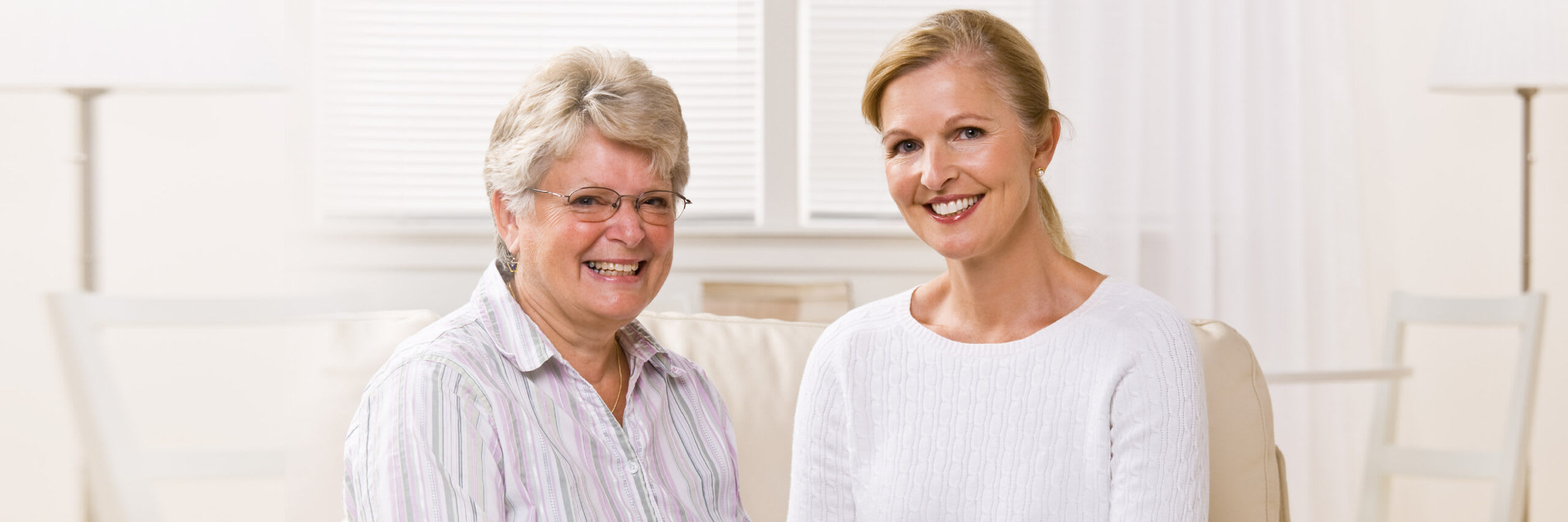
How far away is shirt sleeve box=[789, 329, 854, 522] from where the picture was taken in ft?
4.60

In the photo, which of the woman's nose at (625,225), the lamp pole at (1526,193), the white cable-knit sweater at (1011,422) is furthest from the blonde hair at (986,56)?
the lamp pole at (1526,193)

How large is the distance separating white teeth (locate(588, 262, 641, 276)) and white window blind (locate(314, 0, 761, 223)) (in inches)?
67.3

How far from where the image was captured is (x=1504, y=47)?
2.60 m

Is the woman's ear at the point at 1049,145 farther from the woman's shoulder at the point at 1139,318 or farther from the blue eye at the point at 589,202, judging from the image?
the blue eye at the point at 589,202

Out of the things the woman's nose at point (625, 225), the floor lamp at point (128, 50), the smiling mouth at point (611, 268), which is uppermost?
the floor lamp at point (128, 50)

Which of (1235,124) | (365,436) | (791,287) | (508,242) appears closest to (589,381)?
(508,242)

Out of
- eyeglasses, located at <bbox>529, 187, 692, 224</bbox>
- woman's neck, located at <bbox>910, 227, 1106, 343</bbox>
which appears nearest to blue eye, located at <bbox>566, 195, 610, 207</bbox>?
eyeglasses, located at <bbox>529, 187, 692, 224</bbox>

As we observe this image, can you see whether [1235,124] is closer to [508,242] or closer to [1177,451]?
[1177,451]

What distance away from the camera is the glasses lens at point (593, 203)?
120cm

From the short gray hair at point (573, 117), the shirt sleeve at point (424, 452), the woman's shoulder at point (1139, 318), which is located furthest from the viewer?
the woman's shoulder at point (1139, 318)

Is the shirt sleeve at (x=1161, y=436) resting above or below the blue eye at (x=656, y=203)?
below

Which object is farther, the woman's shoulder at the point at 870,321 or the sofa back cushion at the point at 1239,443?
the sofa back cushion at the point at 1239,443

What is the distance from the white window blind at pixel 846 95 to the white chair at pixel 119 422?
54.8 inches

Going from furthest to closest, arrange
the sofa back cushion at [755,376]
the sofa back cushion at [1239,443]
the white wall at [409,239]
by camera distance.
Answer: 1. the white wall at [409,239]
2. the sofa back cushion at [755,376]
3. the sofa back cushion at [1239,443]
